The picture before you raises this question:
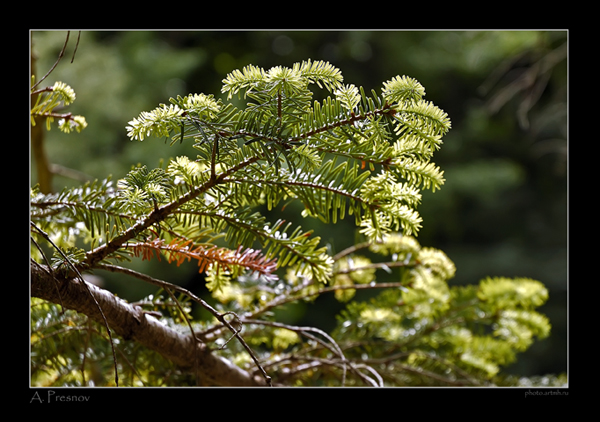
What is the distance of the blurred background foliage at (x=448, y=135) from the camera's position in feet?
6.15

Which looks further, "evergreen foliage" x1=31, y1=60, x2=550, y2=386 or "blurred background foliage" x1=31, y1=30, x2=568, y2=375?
"blurred background foliage" x1=31, y1=30, x2=568, y2=375

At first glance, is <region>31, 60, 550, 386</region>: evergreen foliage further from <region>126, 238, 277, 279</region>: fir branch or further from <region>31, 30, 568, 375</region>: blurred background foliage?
<region>31, 30, 568, 375</region>: blurred background foliage

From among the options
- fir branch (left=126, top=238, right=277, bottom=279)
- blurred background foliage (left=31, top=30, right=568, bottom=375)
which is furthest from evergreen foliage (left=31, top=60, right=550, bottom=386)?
blurred background foliage (left=31, top=30, right=568, bottom=375)

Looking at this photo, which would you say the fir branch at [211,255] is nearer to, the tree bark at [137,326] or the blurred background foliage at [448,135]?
the tree bark at [137,326]

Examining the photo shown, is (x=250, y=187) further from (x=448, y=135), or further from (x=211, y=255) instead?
(x=448, y=135)

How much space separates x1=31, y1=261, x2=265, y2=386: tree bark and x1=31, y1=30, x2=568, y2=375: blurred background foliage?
1.25 metres

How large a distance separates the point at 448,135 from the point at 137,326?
1689 mm

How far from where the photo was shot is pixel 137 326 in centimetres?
37

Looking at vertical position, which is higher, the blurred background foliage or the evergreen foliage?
the blurred background foliage

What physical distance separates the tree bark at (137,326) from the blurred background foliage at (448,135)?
1252mm

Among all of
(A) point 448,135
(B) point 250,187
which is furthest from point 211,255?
(A) point 448,135

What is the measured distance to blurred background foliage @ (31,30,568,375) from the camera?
1.88 metres
